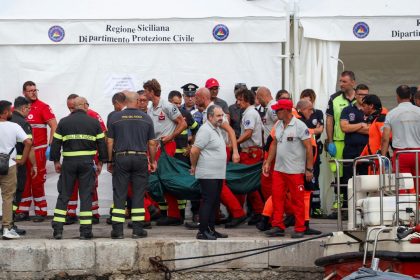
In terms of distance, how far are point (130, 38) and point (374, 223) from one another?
569 cm

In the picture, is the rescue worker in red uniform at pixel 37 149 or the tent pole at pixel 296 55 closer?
the rescue worker in red uniform at pixel 37 149

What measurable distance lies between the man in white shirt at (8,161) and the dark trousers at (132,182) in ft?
4.10

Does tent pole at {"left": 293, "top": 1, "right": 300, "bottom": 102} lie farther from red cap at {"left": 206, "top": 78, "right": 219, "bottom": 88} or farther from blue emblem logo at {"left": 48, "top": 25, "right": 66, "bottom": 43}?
blue emblem logo at {"left": 48, "top": 25, "right": 66, "bottom": 43}

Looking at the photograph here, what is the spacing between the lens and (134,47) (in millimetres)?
15508

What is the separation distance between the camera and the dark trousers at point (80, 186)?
12.9m

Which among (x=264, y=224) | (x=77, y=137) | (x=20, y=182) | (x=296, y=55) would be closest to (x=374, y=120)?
(x=264, y=224)

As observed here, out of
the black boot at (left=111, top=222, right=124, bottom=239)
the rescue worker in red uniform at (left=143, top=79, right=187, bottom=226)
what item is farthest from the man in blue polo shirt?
the black boot at (left=111, top=222, right=124, bottom=239)

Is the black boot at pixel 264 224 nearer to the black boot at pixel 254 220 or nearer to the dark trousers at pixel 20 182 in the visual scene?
the black boot at pixel 254 220

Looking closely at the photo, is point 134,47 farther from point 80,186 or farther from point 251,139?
point 80,186

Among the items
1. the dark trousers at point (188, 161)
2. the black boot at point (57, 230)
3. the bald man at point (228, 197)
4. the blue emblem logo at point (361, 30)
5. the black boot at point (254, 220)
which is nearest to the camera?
the black boot at point (57, 230)

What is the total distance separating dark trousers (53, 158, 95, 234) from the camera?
12930 mm

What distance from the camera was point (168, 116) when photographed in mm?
14414

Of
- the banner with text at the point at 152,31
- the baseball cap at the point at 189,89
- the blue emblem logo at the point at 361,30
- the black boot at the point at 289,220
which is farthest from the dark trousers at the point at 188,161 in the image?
the blue emblem logo at the point at 361,30

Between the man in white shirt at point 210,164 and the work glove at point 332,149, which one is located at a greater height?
the work glove at point 332,149
